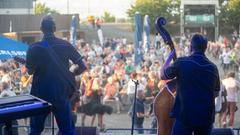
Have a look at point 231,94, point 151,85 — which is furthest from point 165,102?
point 151,85

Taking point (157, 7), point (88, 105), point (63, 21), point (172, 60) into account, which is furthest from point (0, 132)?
point (63, 21)

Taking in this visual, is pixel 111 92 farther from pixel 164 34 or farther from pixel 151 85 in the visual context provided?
pixel 164 34

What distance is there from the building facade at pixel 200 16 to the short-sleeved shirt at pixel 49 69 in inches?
928

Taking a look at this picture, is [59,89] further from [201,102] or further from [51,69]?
[201,102]

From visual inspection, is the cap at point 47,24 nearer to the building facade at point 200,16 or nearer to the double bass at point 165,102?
the double bass at point 165,102

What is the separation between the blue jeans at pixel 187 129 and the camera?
5.09m

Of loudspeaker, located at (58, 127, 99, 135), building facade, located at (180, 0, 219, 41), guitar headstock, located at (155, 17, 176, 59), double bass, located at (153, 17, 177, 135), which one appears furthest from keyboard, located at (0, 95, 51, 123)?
building facade, located at (180, 0, 219, 41)

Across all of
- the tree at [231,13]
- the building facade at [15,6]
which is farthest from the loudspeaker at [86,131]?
the building facade at [15,6]

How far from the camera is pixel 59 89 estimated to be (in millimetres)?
5258

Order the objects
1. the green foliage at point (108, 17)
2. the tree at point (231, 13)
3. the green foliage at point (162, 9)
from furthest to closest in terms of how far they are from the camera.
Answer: the green foliage at point (108, 17), the green foliage at point (162, 9), the tree at point (231, 13)

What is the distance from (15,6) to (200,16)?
75.7 ft

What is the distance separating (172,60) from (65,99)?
41.8 inches

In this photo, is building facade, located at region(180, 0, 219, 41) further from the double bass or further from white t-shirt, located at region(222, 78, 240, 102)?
the double bass

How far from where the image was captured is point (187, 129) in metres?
5.09
